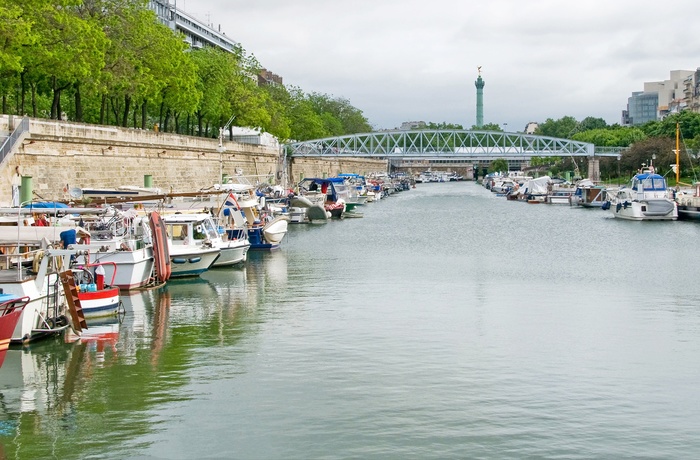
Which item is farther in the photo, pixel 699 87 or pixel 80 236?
pixel 699 87

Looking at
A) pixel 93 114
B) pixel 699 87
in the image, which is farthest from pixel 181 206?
pixel 699 87

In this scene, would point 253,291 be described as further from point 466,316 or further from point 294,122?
point 294,122

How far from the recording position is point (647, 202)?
73438mm

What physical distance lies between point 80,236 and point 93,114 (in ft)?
163

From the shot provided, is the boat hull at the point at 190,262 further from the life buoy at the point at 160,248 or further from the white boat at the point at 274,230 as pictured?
the white boat at the point at 274,230

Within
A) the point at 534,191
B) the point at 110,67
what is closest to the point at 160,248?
the point at 110,67

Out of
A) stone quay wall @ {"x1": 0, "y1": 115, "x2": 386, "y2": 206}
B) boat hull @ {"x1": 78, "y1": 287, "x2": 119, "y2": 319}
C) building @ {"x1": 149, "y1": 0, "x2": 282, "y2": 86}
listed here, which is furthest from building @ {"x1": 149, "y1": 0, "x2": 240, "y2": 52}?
boat hull @ {"x1": 78, "y1": 287, "x2": 119, "y2": 319}

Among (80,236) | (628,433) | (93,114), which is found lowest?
(628,433)

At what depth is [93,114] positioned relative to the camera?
257 ft

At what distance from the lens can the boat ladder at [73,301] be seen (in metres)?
24.6

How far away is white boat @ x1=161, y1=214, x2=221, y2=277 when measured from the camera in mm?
37812

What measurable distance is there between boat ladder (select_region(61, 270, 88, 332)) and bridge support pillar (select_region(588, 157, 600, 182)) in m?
124

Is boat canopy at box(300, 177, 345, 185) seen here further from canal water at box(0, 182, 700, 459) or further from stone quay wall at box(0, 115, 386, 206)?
canal water at box(0, 182, 700, 459)

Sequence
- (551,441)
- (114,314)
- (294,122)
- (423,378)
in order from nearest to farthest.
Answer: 1. (551,441)
2. (423,378)
3. (114,314)
4. (294,122)
